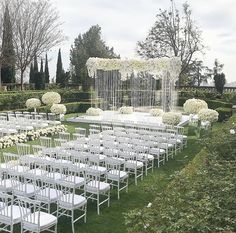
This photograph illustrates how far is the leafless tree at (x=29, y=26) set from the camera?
107 feet

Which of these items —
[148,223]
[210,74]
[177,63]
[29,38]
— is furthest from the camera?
[210,74]

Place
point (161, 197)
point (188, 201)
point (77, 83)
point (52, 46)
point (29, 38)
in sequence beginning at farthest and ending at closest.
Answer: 1. point (77, 83)
2. point (52, 46)
3. point (29, 38)
4. point (161, 197)
5. point (188, 201)

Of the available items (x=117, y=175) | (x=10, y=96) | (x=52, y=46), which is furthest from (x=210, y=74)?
(x=117, y=175)

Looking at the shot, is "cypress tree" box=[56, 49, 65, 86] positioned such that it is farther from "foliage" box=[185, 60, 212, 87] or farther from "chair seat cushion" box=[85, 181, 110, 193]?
"chair seat cushion" box=[85, 181, 110, 193]

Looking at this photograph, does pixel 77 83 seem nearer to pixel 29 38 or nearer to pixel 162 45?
pixel 29 38

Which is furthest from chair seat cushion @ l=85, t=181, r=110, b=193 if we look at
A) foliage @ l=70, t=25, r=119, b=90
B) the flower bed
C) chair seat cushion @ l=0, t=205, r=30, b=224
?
foliage @ l=70, t=25, r=119, b=90

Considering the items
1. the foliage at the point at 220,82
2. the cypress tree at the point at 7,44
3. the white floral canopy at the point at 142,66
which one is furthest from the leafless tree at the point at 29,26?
the foliage at the point at 220,82

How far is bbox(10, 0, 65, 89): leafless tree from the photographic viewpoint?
3252cm

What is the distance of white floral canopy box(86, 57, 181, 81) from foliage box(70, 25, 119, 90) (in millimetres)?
18861

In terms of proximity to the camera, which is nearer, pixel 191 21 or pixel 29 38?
pixel 29 38

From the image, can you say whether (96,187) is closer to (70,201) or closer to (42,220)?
(70,201)

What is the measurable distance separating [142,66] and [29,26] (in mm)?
15892

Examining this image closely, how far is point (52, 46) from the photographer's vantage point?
35500 millimetres

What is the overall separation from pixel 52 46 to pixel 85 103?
10.6 m
